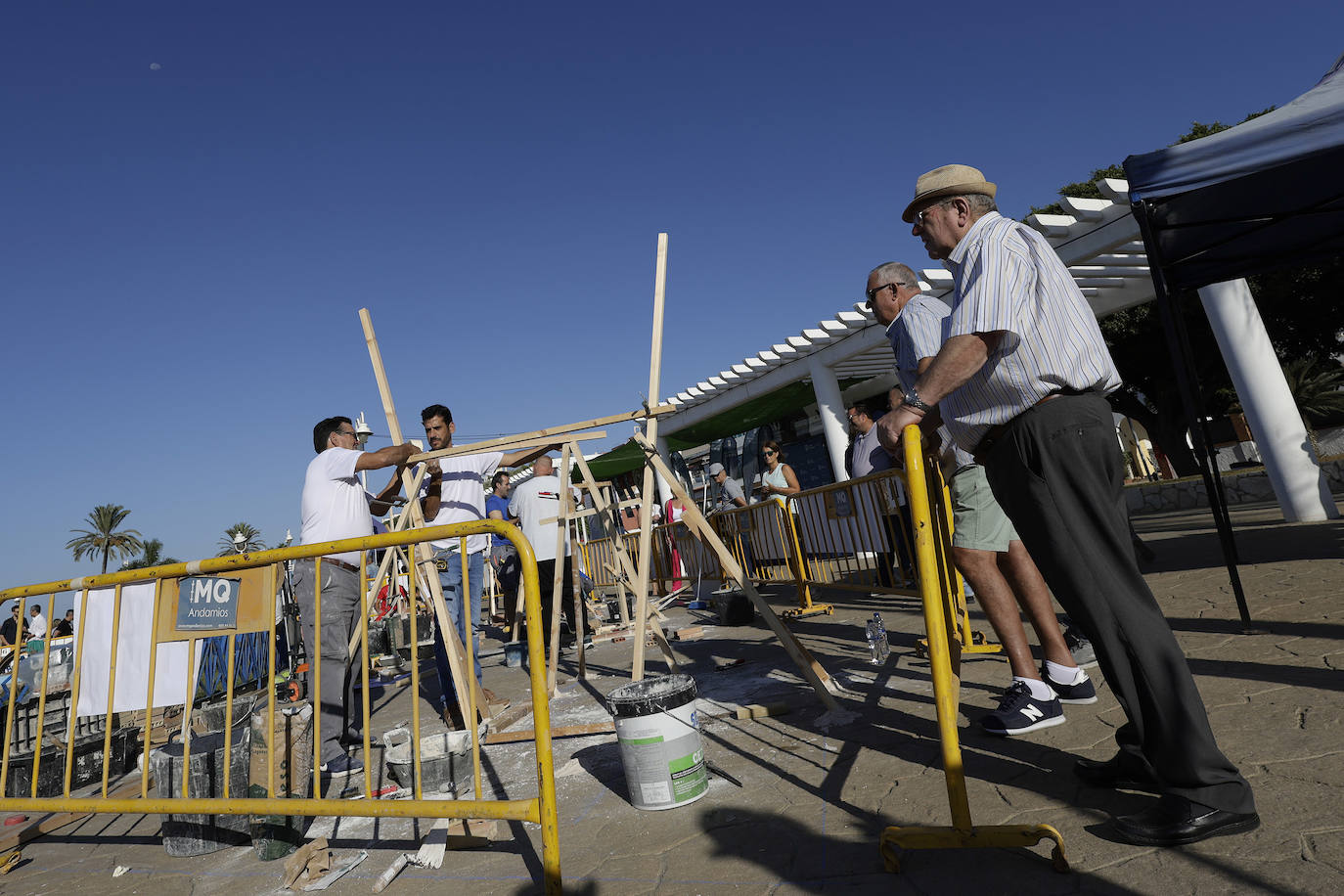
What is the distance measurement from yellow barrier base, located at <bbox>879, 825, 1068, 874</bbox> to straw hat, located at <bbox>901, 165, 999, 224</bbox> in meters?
1.94

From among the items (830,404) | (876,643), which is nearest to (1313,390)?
(830,404)

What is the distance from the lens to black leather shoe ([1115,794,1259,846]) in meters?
1.81

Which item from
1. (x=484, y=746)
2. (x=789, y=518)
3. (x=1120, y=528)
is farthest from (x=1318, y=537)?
(x=484, y=746)

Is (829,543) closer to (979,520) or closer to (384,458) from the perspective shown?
(979,520)

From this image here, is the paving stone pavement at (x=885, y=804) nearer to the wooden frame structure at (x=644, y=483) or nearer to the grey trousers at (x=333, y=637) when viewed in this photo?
the wooden frame structure at (x=644, y=483)

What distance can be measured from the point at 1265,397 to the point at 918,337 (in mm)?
7520

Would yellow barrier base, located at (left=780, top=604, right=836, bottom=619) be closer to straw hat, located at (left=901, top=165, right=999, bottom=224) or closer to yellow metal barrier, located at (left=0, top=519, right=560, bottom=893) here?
yellow metal barrier, located at (left=0, top=519, right=560, bottom=893)

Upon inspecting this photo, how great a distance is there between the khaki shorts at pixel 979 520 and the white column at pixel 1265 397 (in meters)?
6.65

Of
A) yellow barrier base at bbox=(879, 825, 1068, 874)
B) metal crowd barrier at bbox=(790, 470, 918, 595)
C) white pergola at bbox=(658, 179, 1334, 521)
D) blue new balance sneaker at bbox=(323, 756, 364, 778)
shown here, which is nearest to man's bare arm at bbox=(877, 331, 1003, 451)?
yellow barrier base at bbox=(879, 825, 1068, 874)

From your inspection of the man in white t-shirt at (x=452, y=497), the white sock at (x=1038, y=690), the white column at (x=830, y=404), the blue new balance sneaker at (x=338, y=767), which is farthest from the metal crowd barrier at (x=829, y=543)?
the white column at (x=830, y=404)

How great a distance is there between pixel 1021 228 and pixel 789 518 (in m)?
5.90

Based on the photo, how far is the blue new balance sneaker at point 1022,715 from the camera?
286 cm

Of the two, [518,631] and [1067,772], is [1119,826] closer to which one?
[1067,772]

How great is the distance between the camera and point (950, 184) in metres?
2.42
